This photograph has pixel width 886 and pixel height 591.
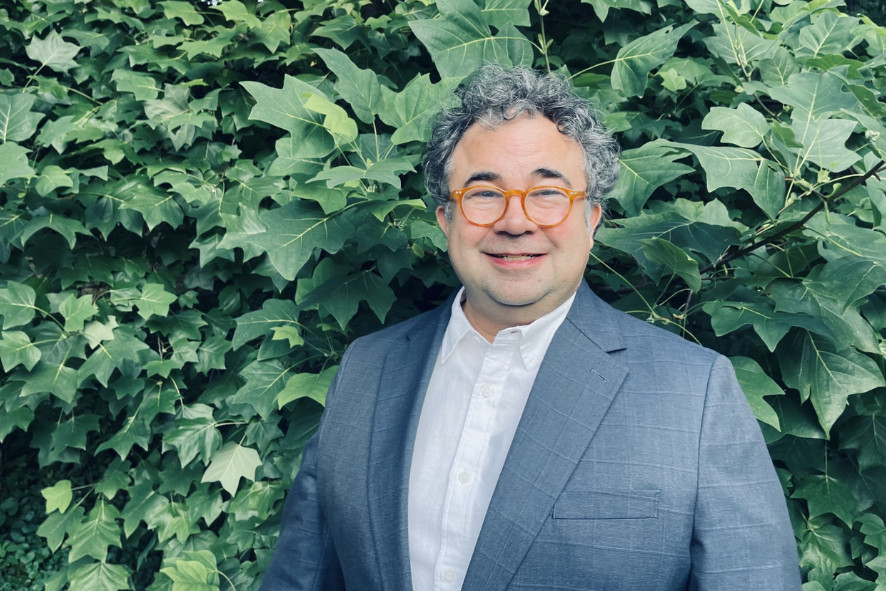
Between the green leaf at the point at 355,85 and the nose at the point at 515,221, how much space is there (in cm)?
63

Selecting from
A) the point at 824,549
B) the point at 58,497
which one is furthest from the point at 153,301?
the point at 824,549

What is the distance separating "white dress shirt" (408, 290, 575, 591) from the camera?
5.00 ft

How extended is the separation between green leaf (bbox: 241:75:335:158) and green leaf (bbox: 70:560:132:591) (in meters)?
1.87

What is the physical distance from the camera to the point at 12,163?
2.37 metres

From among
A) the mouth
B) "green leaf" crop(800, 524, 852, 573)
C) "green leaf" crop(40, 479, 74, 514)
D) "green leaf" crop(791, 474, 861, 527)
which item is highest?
the mouth

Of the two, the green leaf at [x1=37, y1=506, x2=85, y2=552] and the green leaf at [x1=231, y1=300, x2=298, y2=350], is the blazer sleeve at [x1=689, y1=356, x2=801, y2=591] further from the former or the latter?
the green leaf at [x1=37, y1=506, x2=85, y2=552]

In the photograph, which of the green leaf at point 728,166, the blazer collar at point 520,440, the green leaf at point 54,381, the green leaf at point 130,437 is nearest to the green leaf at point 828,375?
the green leaf at point 728,166

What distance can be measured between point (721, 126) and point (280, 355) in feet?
4.67

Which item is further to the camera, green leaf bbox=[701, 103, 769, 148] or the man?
green leaf bbox=[701, 103, 769, 148]

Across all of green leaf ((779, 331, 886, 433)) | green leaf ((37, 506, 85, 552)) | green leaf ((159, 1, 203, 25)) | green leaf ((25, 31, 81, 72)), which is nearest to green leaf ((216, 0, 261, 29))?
green leaf ((159, 1, 203, 25))

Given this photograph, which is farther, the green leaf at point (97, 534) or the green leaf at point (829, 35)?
the green leaf at point (97, 534)

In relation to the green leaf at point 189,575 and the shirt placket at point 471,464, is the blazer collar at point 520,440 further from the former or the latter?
the green leaf at point 189,575

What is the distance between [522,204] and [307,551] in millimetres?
946

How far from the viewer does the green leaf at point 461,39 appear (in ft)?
6.84
